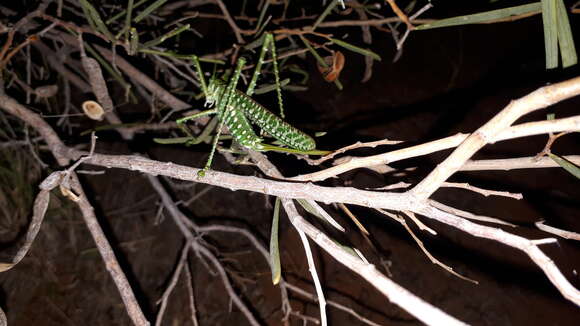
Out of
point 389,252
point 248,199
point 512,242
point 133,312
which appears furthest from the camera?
point 248,199

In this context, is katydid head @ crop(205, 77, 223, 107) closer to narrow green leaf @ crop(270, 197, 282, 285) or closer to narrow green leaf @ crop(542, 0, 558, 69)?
narrow green leaf @ crop(270, 197, 282, 285)

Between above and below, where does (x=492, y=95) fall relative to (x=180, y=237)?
above

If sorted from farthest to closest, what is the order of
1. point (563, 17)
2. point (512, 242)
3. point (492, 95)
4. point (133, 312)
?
point (492, 95) < point (133, 312) < point (563, 17) < point (512, 242)

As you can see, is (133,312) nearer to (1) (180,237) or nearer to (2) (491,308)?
(1) (180,237)

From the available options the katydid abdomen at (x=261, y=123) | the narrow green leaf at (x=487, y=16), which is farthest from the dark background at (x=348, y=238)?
the narrow green leaf at (x=487, y=16)

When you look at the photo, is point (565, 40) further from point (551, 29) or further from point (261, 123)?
point (261, 123)

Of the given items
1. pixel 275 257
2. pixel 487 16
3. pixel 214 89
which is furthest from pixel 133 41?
pixel 487 16

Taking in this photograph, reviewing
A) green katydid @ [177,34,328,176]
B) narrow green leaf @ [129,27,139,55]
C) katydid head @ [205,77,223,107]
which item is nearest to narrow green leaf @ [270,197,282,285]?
green katydid @ [177,34,328,176]

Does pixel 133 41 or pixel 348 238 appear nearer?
pixel 133 41

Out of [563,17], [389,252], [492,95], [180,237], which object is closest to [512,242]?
[563,17]
